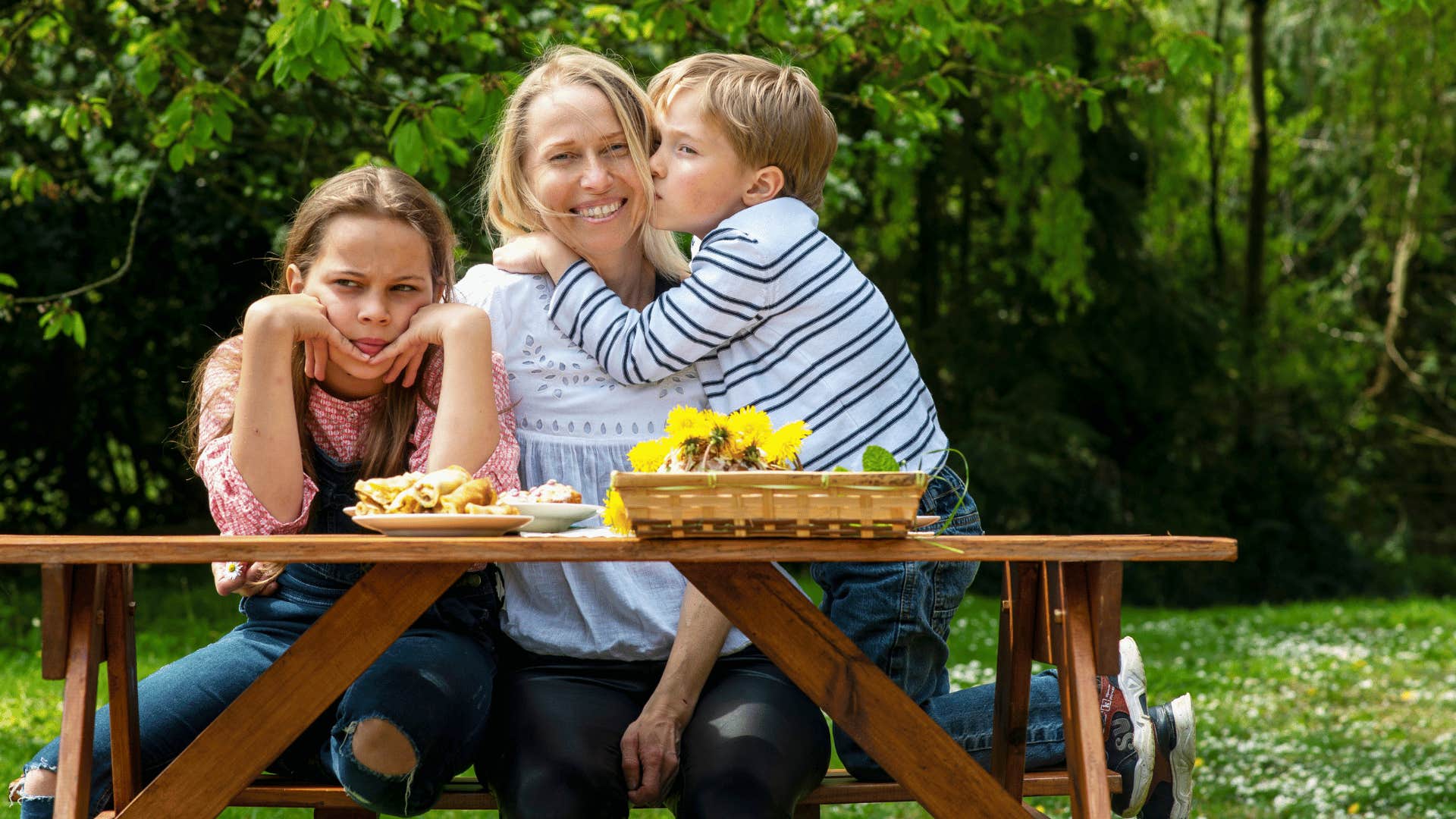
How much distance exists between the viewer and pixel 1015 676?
2.29 m

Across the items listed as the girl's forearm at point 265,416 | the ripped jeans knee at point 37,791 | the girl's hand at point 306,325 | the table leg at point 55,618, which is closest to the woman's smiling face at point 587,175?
the girl's hand at point 306,325

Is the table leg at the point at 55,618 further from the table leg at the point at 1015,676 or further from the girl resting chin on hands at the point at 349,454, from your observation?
the table leg at the point at 1015,676

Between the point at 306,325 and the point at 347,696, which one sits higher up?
the point at 306,325

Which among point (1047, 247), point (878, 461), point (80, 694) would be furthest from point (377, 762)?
point (1047, 247)

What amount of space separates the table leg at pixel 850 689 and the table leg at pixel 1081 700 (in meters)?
0.10

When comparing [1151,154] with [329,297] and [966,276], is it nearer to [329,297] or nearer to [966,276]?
[966,276]

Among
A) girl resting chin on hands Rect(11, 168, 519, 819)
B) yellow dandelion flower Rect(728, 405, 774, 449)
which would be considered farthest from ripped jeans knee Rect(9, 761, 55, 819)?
yellow dandelion flower Rect(728, 405, 774, 449)

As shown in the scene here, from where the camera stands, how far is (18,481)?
10336 mm

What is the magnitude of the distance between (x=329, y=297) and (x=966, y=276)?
11.1 meters

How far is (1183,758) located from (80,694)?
5.42 feet

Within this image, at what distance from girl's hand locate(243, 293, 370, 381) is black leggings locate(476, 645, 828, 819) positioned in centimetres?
58

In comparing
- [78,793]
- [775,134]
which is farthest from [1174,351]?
[78,793]

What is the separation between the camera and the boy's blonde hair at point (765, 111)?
97.2 inches

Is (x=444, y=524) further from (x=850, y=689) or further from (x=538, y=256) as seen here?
(x=538, y=256)
